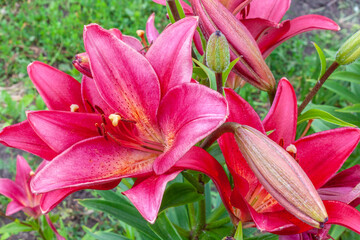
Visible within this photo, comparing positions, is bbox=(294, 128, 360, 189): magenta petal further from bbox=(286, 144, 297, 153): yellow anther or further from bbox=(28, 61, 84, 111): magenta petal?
bbox=(28, 61, 84, 111): magenta petal

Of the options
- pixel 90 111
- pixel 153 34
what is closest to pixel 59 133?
pixel 90 111

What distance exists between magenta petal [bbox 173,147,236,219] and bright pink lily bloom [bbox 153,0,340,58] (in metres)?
0.26

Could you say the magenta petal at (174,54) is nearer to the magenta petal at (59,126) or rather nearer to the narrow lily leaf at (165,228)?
the magenta petal at (59,126)

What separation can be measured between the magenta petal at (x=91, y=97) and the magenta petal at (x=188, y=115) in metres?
0.11


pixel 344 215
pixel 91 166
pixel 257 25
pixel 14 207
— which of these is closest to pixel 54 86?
pixel 91 166

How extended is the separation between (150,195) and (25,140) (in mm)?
235

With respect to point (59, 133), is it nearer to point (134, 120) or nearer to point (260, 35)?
point (134, 120)

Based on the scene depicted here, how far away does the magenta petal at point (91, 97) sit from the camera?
68 centimetres

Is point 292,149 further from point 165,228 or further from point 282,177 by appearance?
point 165,228

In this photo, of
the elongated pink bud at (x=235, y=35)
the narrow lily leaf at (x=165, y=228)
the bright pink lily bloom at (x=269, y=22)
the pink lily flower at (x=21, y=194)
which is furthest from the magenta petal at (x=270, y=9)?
the pink lily flower at (x=21, y=194)

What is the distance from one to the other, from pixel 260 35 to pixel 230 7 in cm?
8

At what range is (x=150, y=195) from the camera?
1.86 ft

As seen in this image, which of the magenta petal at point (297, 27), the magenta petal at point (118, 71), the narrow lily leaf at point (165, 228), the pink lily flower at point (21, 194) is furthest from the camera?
the pink lily flower at point (21, 194)

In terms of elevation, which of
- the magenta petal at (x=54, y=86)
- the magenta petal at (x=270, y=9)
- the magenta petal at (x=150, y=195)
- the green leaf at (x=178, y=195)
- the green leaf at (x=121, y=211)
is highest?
the magenta petal at (x=270, y=9)
